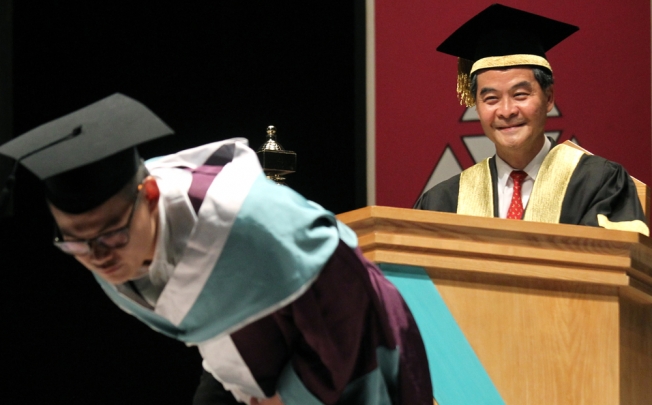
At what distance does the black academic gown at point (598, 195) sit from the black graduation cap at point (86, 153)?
191cm

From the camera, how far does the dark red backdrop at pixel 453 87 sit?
4.55m

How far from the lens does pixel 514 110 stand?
3.59 meters

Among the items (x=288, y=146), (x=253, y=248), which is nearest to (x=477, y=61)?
(x=288, y=146)

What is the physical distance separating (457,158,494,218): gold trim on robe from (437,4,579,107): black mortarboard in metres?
0.29

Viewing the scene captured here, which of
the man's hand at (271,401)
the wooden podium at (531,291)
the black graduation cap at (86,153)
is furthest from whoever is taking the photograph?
the wooden podium at (531,291)

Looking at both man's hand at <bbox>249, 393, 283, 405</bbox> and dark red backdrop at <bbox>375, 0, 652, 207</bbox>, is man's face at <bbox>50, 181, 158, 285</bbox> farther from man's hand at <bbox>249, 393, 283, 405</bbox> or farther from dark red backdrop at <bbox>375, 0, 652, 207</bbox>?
dark red backdrop at <bbox>375, 0, 652, 207</bbox>

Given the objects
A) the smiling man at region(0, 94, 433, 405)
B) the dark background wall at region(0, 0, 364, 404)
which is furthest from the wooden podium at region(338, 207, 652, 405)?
the dark background wall at region(0, 0, 364, 404)

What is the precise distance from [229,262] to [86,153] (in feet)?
1.10

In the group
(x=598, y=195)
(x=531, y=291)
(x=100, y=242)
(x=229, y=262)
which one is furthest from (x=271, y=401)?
(x=598, y=195)

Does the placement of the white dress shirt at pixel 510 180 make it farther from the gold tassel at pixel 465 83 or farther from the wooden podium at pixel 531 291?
the wooden podium at pixel 531 291

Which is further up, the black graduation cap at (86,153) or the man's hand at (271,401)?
the black graduation cap at (86,153)

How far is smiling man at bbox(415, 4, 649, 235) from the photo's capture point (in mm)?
3473

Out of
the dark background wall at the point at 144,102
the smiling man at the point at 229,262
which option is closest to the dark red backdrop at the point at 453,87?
the dark background wall at the point at 144,102

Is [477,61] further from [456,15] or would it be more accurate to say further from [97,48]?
[97,48]
